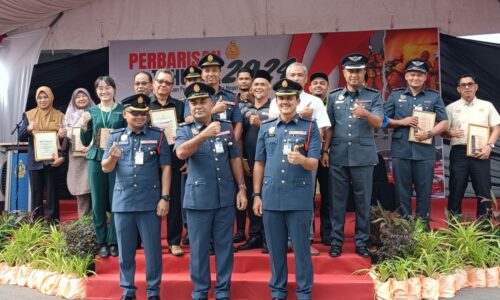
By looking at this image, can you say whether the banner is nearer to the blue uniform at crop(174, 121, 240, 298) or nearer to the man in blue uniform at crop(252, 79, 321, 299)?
the man in blue uniform at crop(252, 79, 321, 299)

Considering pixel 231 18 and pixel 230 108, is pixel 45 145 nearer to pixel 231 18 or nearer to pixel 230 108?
pixel 230 108

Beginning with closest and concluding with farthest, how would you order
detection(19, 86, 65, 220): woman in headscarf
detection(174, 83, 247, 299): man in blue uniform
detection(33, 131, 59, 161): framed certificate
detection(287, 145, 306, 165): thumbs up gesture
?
detection(287, 145, 306, 165): thumbs up gesture, detection(174, 83, 247, 299): man in blue uniform, detection(33, 131, 59, 161): framed certificate, detection(19, 86, 65, 220): woman in headscarf

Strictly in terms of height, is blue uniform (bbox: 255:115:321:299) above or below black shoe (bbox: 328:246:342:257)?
above

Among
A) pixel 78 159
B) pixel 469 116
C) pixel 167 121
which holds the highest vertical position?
pixel 469 116

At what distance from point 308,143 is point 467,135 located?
2.44 meters

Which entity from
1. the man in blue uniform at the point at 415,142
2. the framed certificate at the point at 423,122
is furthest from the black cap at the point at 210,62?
the framed certificate at the point at 423,122

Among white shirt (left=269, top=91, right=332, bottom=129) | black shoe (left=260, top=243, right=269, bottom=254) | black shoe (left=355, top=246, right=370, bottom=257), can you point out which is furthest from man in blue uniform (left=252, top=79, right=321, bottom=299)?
black shoe (left=355, top=246, right=370, bottom=257)

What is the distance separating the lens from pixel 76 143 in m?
5.74

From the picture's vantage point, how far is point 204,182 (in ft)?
13.8

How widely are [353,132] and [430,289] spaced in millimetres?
1505

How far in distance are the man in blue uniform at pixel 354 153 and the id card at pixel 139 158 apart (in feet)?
5.64

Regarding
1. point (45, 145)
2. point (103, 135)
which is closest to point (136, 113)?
point (103, 135)

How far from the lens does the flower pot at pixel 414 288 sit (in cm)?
446

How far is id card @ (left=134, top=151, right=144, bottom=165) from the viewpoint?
4.35 m
